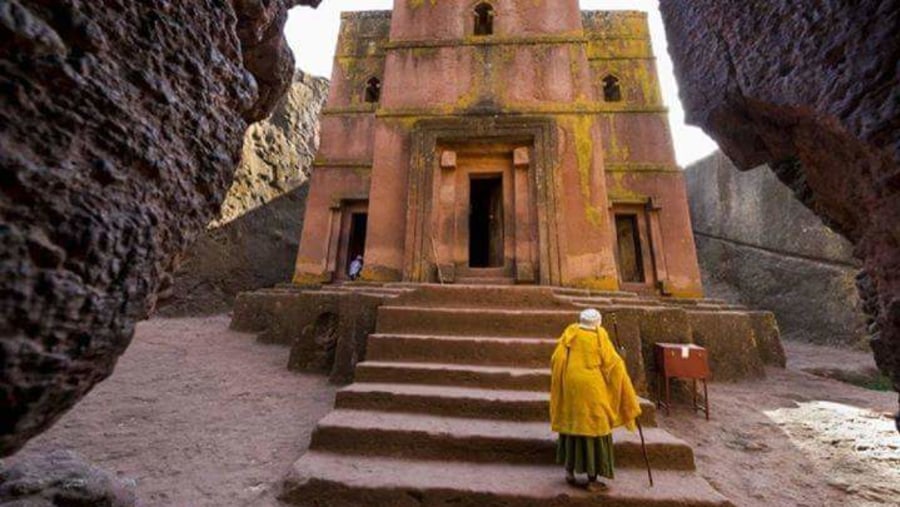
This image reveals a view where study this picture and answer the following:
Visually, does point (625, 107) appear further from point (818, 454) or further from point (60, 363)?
point (60, 363)

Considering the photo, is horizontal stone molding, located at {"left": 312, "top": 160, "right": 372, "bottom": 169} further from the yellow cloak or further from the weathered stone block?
the weathered stone block

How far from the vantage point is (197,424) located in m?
4.38

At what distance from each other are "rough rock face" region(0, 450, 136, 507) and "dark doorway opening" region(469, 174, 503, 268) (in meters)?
6.73

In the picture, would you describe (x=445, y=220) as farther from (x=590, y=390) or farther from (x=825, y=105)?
(x=825, y=105)

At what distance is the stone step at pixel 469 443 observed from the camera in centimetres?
348

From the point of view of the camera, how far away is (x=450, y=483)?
3082 millimetres

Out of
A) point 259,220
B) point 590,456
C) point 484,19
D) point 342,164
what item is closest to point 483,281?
point 590,456

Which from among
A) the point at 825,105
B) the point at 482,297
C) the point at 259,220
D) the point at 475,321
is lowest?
the point at 475,321

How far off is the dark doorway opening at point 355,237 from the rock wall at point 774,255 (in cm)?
1322

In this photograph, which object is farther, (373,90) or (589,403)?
(373,90)

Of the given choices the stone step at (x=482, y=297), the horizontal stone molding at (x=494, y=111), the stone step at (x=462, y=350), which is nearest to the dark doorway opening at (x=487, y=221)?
the horizontal stone molding at (x=494, y=111)

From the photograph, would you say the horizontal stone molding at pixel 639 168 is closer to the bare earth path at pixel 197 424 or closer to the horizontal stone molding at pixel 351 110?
the horizontal stone molding at pixel 351 110

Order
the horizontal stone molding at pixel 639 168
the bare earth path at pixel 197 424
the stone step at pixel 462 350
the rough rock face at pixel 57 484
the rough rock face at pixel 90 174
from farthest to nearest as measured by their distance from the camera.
→ 1. the horizontal stone molding at pixel 639 168
2. the stone step at pixel 462 350
3. the bare earth path at pixel 197 424
4. the rough rock face at pixel 57 484
5. the rough rock face at pixel 90 174

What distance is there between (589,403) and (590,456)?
0.41m
